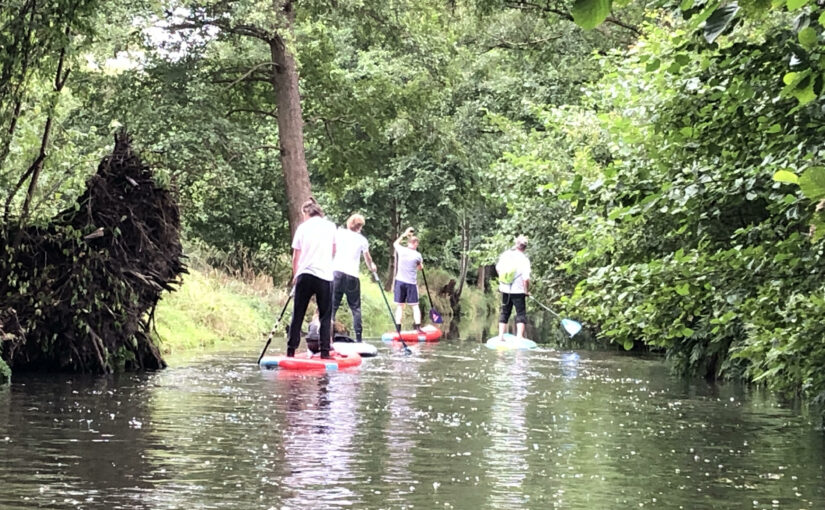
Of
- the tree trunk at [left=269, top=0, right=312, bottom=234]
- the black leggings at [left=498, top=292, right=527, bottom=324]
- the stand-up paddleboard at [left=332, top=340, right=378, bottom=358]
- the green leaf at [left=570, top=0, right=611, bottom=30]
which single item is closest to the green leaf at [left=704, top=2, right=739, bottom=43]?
the green leaf at [left=570, top=0, right=611, bottom=30]

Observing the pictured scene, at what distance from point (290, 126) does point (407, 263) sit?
358cm

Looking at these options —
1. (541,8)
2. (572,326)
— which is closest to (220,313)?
(572,326)

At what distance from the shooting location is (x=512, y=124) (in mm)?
25594

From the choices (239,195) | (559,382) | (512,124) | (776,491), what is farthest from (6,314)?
(239,195)

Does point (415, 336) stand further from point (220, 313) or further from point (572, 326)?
point (220, 313)

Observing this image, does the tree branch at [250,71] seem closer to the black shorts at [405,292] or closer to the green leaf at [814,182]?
the black shorts at [405,292]

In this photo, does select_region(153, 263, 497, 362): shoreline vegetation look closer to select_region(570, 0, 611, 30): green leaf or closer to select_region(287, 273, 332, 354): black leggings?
select_region(287, 273, 332, 354): black leggings

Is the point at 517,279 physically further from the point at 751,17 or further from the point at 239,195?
the point at 751,17

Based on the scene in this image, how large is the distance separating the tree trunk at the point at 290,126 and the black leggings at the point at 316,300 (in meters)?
8.23

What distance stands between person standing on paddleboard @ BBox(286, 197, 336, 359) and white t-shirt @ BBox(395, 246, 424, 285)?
8.16m

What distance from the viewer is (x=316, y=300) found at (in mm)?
13430

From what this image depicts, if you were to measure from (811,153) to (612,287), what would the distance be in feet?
7.58

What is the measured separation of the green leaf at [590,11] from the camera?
2.28 metres

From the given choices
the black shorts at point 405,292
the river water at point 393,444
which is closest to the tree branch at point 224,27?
the black shorts at point 405,292
